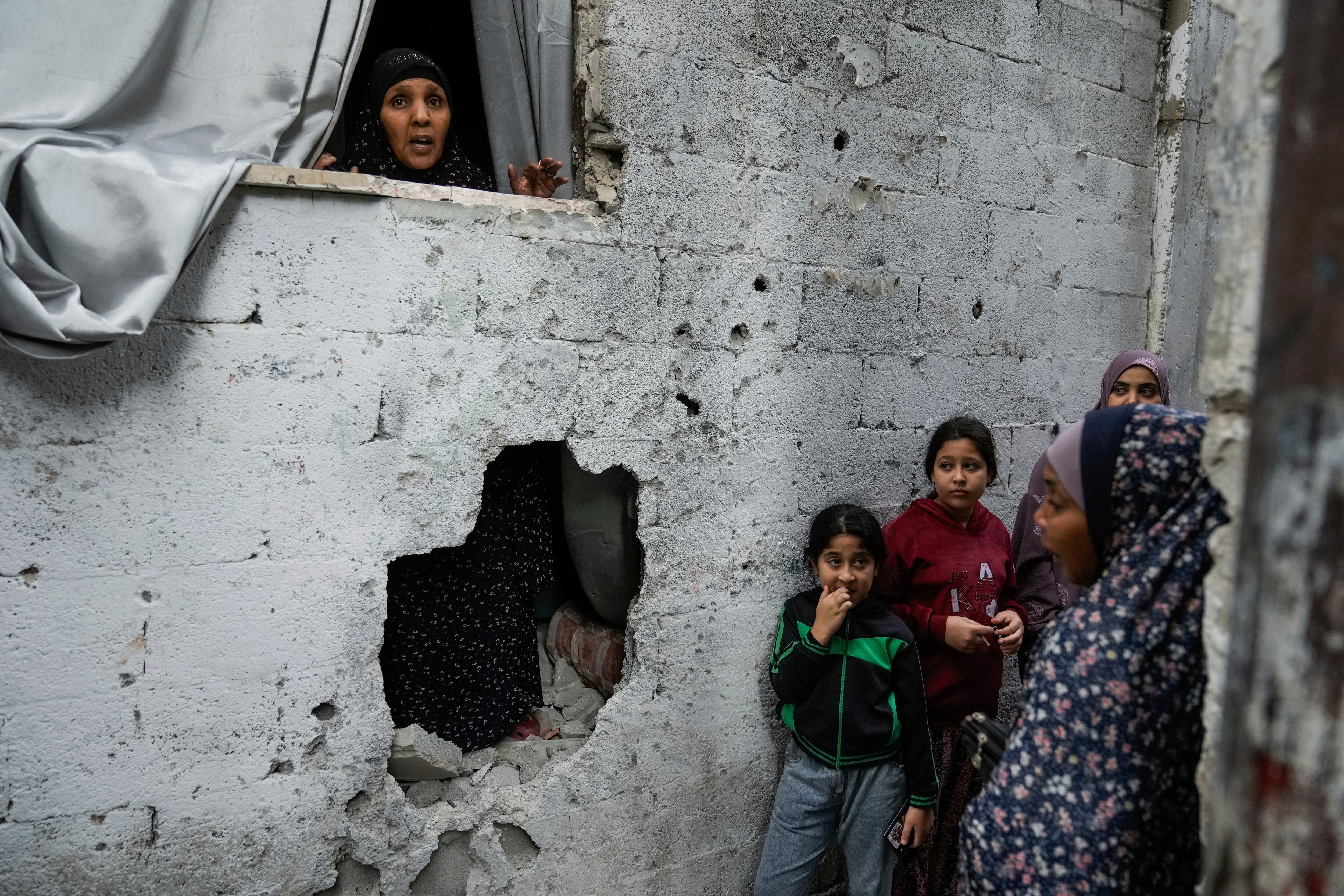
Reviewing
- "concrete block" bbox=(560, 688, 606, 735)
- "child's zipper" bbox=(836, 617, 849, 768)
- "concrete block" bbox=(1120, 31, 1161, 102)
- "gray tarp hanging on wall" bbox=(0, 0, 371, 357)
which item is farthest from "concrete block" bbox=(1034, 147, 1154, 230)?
"gray tarp hanging on wall" bbox=(0, 0, 371, 357)

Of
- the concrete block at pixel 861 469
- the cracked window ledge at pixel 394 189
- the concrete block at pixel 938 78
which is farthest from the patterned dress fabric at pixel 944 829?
the concrete block at pixel 938 78

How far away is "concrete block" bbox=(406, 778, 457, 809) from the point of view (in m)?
2.51

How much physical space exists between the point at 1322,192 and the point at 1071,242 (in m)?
2.92

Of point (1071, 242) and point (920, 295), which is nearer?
point (920, 295)

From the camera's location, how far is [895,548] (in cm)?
285

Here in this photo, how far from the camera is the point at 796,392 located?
113 inches

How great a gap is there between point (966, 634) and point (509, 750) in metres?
1.39

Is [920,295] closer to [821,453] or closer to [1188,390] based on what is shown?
[821,453]

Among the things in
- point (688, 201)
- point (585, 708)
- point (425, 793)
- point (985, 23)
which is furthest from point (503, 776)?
point (985, 23)

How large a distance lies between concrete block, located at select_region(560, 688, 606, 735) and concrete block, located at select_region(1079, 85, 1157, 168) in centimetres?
275

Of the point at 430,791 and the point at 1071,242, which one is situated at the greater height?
the point at 1071,242

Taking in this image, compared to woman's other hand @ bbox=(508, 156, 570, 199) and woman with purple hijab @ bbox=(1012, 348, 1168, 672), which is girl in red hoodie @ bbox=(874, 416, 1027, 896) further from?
woman's other hand @ bbox=(508, 156, 570, 199)

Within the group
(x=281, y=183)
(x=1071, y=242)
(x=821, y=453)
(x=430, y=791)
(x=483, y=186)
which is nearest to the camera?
(x=281, y=183)

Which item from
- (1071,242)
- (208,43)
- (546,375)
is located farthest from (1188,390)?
(208,43)
